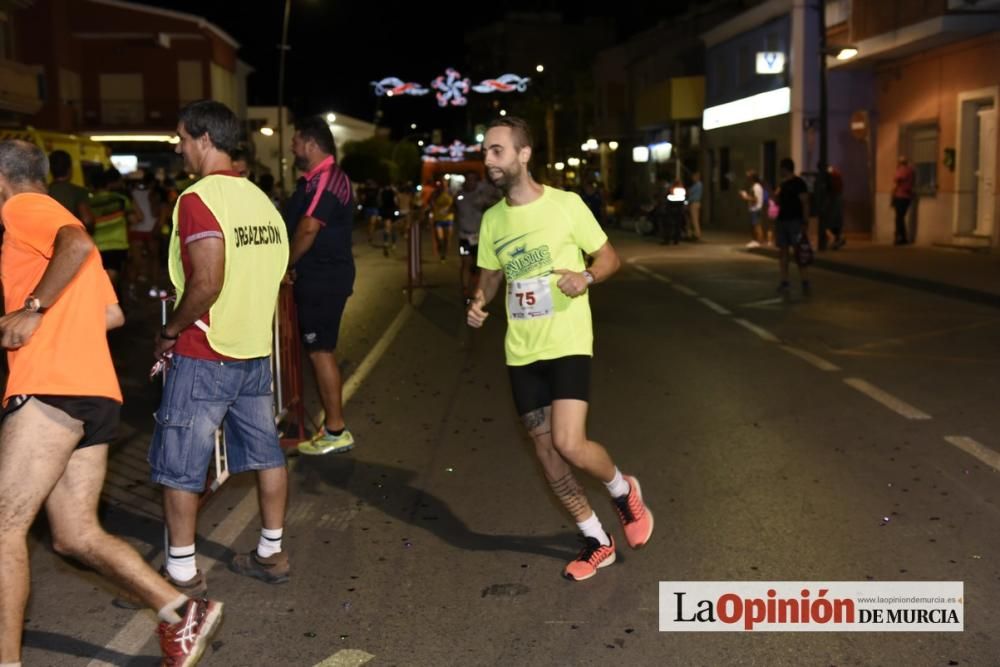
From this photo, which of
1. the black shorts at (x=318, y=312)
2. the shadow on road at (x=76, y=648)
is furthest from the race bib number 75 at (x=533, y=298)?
the black shorts at (x=318, y=312)

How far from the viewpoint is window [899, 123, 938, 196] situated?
84.3ft

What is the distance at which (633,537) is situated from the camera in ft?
17.5

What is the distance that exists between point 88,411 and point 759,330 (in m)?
9.79

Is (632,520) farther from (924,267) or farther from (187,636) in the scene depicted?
(924,267)

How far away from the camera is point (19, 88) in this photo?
32219 mm

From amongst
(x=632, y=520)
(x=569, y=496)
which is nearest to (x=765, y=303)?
(x=632, y=520)

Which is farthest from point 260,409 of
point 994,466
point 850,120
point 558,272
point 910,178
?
point 850,120

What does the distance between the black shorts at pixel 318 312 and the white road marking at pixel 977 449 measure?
3763 mm

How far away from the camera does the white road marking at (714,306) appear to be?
14.8 metres

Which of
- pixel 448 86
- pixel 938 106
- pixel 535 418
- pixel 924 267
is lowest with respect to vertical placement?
pixel 924 267

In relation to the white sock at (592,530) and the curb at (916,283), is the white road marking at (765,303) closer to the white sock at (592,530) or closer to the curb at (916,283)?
the curb at (916,283)

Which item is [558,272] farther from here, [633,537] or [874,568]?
[874,568]

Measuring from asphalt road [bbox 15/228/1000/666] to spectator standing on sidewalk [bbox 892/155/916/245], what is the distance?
14.4 meters

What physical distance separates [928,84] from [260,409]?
2372 cm
